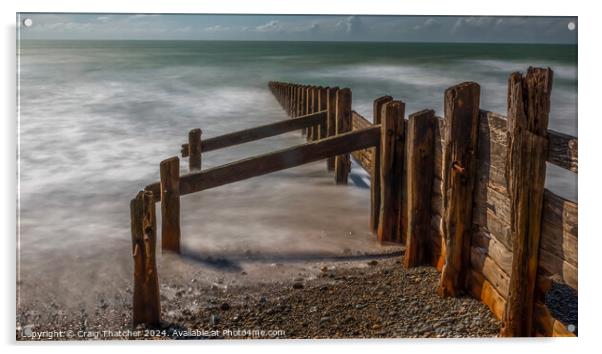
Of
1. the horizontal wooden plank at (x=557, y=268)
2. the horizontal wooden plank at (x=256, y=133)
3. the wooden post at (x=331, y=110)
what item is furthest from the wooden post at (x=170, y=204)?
the wooden post at (x=331, y=110)

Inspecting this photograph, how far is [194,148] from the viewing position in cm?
616

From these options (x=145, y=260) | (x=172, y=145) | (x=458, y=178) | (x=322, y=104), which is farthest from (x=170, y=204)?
(x=322, y=104)

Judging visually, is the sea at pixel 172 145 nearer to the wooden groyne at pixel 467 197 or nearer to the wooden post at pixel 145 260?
the wooden groyne at pixel 467 197

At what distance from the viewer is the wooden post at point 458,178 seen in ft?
12.0

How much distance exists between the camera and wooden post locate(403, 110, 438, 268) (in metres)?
4.27

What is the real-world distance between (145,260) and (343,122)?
3584 millimetres

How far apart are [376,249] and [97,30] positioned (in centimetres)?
270

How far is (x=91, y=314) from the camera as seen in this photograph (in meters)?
4.09

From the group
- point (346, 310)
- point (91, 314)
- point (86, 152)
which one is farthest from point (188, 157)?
point (346, 310)

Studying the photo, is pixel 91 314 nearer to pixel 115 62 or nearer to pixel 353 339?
pixel 353 339

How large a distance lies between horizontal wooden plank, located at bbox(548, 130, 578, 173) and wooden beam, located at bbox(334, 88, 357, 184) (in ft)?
10.9

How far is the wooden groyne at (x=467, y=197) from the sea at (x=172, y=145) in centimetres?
43
